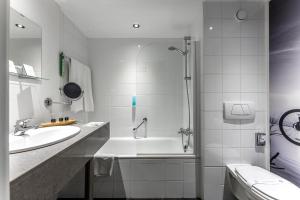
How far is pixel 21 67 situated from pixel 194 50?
1.82m

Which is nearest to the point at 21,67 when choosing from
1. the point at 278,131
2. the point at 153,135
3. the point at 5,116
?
the point at 5,116

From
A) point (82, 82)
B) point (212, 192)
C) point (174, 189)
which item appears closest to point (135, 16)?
point (82, 82)

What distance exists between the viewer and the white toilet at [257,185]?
4.31ft

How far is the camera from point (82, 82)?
2.68 metres

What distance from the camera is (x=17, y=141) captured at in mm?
1015

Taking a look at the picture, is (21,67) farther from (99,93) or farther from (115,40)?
(115,40)

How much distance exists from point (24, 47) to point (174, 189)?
2.06m

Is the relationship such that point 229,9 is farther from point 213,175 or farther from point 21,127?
point 21,127

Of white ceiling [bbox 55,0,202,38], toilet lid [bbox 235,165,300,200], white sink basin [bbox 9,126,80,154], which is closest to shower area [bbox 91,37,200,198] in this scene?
white ceiling [bbox 55,0,202,38]

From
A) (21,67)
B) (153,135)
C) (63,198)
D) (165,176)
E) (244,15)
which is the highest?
(244,15)

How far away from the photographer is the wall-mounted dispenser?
6.52 ft

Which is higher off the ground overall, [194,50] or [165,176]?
[194,50]

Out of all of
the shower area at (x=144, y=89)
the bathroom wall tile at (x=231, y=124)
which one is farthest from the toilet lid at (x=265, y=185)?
the shower area at (x=144, y=89)

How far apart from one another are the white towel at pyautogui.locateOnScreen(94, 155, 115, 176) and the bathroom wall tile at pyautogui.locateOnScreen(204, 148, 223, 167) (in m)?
1.04
